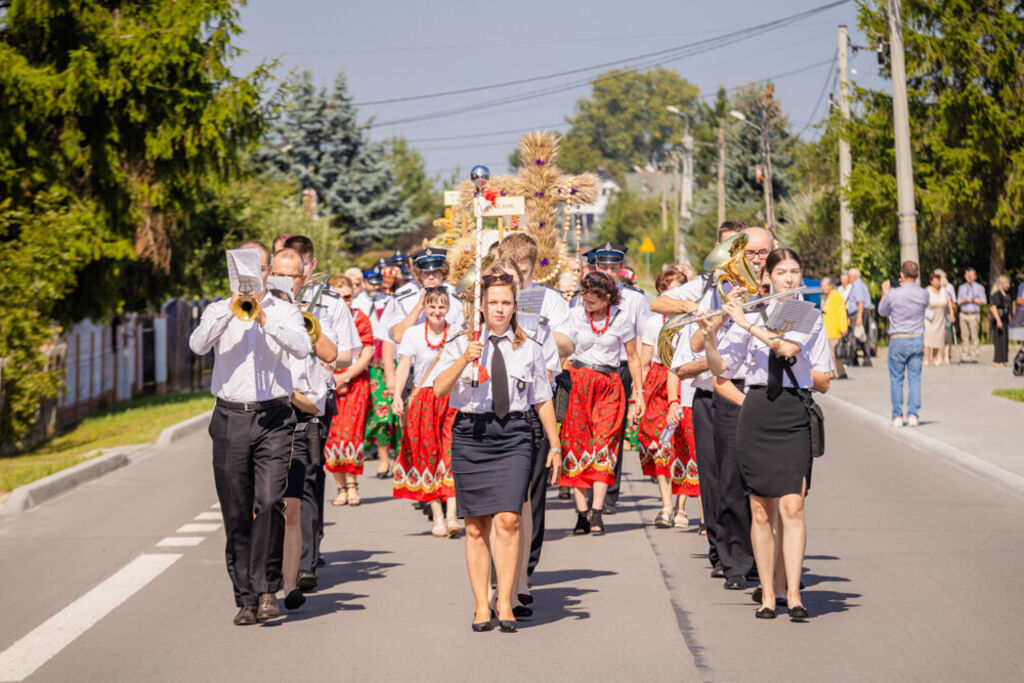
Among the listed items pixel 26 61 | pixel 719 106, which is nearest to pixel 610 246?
pixel 26 61

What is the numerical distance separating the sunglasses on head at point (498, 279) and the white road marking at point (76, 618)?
9.16 ft

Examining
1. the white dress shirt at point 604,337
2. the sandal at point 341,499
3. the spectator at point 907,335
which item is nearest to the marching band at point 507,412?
the white dress shirt at point 604,337

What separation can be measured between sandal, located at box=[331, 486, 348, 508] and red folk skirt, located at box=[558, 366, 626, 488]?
2594 millimetres

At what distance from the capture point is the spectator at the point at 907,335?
57.6 feet

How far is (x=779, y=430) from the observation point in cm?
784

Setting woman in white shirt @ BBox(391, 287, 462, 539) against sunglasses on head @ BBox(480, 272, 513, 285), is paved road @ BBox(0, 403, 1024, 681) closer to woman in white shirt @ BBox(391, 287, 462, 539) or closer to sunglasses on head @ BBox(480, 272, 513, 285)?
woman in white shirt @ BBox(391, 287, 462, 539)

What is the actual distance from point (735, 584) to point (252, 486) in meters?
2.92

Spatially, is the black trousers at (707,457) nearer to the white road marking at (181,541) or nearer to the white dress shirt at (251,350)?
the white dress shirt at (251,350)

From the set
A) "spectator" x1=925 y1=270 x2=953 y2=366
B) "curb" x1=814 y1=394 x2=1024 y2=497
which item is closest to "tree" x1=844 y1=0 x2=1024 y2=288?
"spectator" x1=925 y1=270 x2=953 y2=366

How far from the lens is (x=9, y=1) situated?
2392cm

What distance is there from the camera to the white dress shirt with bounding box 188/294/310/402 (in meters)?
7.72

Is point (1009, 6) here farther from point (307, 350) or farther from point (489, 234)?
point (307, 350)

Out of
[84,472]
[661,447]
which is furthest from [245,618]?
[84,472]

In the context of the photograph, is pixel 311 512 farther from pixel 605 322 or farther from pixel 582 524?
pixel 605 322
